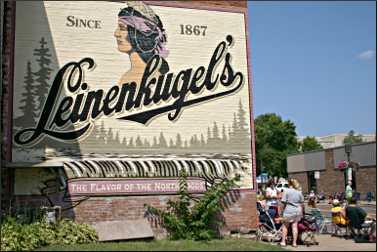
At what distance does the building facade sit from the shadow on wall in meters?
20.1

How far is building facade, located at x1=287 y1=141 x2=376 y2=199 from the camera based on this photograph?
33250 mm

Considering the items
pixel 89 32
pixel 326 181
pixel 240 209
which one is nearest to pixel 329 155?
pixel 326 181

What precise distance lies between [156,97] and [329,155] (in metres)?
31.3

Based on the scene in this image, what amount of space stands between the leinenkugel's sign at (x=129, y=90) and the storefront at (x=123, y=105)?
0.03 meters

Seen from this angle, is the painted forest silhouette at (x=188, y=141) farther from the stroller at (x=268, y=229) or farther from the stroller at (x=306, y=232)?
the stroller at (x=306, y=232)

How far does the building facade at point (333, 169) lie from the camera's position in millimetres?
33250

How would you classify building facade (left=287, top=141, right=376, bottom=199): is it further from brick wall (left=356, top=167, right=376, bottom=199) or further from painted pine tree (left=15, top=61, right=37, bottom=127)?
painted pine tree (left=15, top=61, right=37, bottom=127)

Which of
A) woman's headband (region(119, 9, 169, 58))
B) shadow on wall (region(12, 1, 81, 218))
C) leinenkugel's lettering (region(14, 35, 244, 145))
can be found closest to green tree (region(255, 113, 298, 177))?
leinenkugel's lettering (region(14, 35, 244, 145))

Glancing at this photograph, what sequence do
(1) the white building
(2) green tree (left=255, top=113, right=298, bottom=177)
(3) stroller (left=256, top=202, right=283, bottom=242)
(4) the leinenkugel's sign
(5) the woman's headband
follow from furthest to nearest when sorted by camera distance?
(1) the white building < (2) green tree (left=255, top=113, right=298, bottom=177) < (5) the woman's headband < (3) stroller (left=256, top=202, right=283, bottom=242) < (4) the leinenkugel's sign

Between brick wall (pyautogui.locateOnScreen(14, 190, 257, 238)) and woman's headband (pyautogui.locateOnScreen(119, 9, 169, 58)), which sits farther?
woman's headband (pyautogui.locateOnScreen(119, 9, 169, 58))

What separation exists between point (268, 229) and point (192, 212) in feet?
7.36

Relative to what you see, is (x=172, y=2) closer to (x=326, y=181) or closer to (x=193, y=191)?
(x=193, y=191)

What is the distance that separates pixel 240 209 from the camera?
1338cm

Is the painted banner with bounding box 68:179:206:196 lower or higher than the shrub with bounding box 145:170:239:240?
higher
